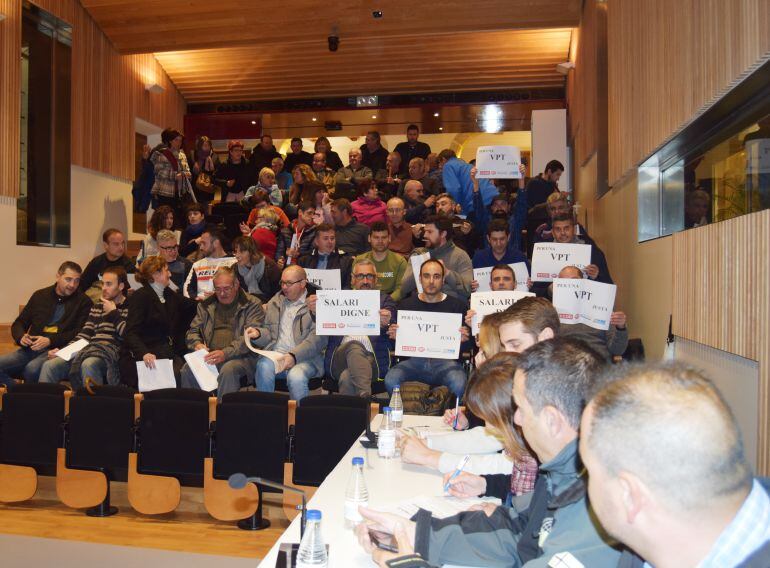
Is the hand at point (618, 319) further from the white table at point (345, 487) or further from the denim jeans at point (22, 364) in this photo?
the denim jeans at point (22, 364)

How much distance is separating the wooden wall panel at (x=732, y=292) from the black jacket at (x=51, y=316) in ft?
16.9

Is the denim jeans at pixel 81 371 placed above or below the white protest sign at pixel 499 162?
below

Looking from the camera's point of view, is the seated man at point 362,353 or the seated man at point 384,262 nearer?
the seated man at point 362,353

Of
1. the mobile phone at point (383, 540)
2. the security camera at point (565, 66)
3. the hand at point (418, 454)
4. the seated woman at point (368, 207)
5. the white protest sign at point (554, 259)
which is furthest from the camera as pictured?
the security camera at point (565, 66)

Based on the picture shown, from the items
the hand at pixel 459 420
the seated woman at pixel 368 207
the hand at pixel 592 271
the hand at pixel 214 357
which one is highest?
the seated woman at pixel 368 207

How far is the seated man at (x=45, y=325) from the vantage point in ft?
20.2

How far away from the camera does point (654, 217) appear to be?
4887 mm

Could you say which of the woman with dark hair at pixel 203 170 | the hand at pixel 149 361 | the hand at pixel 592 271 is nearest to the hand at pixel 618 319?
the hand at pixel 592 271

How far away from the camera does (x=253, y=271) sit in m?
6.73

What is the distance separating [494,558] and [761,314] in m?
1.36

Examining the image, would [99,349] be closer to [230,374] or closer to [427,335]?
[230,374]

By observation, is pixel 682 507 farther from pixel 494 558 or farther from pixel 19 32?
pixel 19 32

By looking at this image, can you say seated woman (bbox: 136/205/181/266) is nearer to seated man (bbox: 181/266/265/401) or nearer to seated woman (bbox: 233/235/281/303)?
seated woman (bbox: 233/235/281/303)

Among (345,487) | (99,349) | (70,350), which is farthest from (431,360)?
(70,350)
